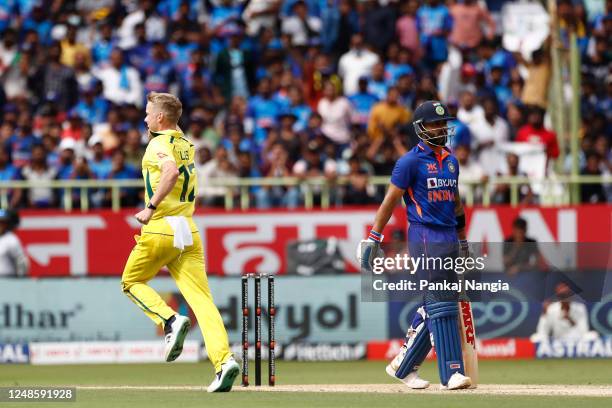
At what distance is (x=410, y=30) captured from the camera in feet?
81.3

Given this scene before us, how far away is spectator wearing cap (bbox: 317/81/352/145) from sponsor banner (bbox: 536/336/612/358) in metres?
5.23

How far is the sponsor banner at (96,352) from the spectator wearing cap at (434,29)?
7708 millimetres

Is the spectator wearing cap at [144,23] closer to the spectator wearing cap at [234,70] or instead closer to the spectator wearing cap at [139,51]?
the spectator wearing cap at [139,51]

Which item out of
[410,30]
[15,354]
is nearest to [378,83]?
[410,30]

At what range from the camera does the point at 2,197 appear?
71.2ft

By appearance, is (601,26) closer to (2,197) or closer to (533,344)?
(533,344)

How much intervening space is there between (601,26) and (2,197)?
1021 cm

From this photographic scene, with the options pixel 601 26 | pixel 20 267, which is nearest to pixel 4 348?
pixel 20 267

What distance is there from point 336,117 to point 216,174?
233 cm

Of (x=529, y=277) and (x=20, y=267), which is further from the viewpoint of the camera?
(x=20, y=267)

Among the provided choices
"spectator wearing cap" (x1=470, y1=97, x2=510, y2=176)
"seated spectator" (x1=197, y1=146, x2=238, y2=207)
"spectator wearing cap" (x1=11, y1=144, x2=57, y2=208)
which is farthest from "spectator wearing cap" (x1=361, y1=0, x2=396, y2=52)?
"spectator wearing cap" (x1=11, y1=144, x2=57, y2=208)

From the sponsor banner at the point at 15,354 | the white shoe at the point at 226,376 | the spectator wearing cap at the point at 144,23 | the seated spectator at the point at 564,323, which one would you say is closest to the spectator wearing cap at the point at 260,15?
the spectator wearing cap at the point at 144,23

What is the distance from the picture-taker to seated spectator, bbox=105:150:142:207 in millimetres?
21797

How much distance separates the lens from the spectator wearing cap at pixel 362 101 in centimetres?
2339
